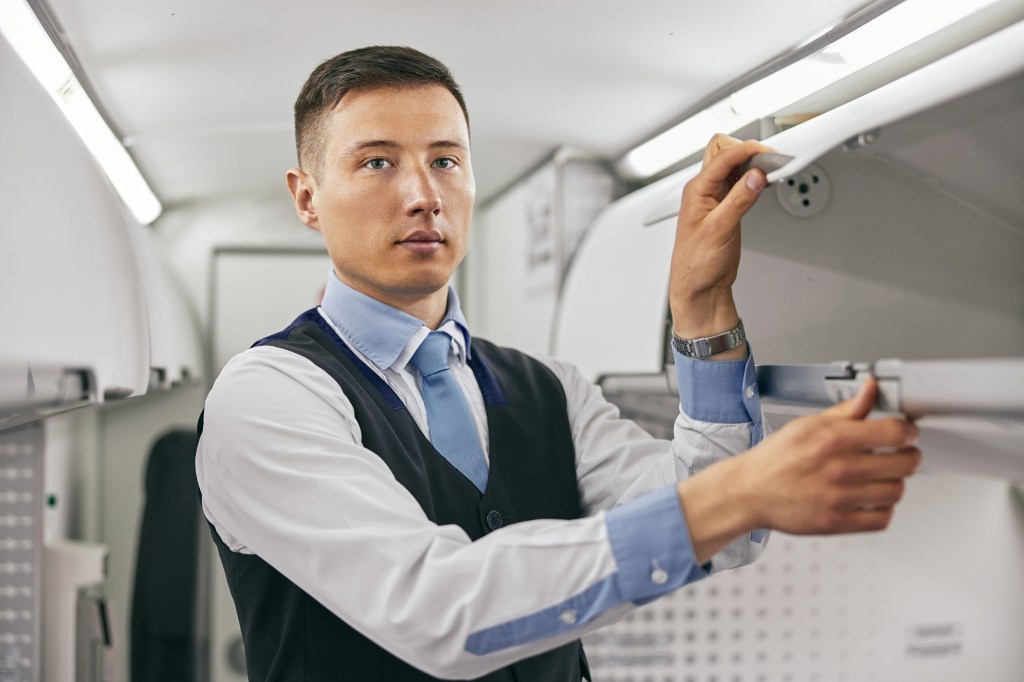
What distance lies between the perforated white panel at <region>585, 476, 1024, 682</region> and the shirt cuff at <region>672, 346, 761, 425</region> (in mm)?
1025

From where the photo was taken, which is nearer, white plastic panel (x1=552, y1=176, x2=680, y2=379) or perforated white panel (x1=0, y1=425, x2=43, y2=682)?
white plastic panel (x1=552, y1=176, x2=680, y2=379)

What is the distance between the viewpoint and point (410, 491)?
97cm

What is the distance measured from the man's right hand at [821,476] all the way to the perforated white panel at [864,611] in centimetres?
127

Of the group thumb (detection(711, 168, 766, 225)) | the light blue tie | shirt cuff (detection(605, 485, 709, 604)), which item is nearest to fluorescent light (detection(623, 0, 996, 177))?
thumb (detection(711, 168, 766, 225))

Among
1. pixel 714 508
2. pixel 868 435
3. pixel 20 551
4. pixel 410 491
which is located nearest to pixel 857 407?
pixel 868 435

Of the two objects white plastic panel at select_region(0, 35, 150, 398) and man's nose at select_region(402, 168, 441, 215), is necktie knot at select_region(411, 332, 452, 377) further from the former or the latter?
white plastic panel at select_region(0, 35, 150, 398)

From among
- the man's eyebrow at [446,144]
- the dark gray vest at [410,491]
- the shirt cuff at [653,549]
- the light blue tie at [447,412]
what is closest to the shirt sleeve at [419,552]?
the shirt cuff at [653,549]

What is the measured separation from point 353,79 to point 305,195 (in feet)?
0.51

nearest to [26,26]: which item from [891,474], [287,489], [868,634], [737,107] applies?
[287,489]

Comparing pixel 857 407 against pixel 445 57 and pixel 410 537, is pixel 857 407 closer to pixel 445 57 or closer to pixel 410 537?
pixel 410 537

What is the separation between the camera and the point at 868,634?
6.29ft

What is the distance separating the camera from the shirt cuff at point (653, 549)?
714 mm

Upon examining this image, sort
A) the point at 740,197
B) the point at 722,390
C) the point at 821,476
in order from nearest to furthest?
the point at 821,476 < the point at 740,197 < the point at 722,390

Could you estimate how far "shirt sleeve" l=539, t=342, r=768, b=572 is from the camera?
97cm
